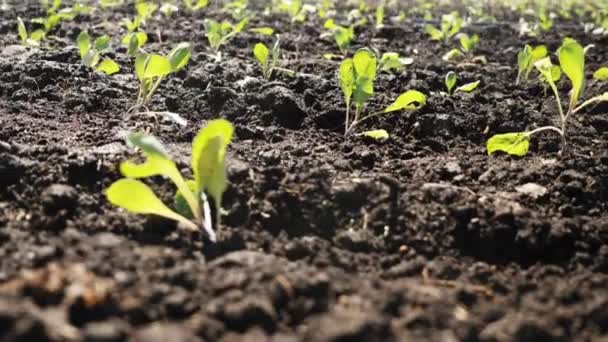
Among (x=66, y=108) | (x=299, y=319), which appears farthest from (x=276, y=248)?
(x=66, y=108)

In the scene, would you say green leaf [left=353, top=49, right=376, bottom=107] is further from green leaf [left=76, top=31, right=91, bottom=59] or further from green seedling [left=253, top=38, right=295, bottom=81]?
green leaf [left=76, top=31, right=91, bottom=59]

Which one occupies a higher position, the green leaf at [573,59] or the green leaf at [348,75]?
the green leaf at [573,59]

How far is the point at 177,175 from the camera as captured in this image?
1570 mm

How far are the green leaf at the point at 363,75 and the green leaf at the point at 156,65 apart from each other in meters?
0.78

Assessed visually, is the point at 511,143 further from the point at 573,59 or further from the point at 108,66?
the point at 108,66

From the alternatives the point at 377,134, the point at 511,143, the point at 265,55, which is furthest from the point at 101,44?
the point at 511,143

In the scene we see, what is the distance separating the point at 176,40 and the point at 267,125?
2.47 metres

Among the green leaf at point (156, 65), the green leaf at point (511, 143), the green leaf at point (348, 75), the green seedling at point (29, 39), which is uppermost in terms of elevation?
the green leaf at point (156, 65)

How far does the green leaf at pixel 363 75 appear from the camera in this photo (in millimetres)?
2447

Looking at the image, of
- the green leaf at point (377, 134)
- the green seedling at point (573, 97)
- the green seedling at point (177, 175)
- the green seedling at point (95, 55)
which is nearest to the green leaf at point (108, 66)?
the green seedling at point (95, 55)

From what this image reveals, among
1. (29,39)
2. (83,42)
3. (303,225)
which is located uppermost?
(83,42)

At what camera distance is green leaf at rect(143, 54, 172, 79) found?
94.8 inches

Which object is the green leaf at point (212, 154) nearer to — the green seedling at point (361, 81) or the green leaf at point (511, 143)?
the green seedling at point (361, 81)

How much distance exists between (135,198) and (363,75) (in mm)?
1271
